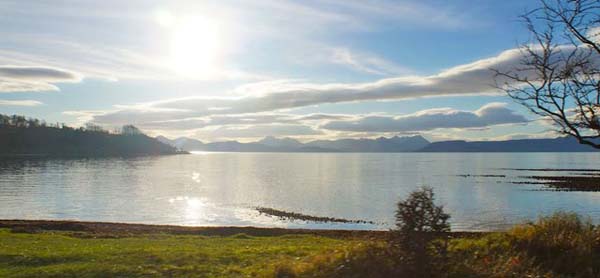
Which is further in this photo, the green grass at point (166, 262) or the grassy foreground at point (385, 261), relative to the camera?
the green grass at point (166, 262)

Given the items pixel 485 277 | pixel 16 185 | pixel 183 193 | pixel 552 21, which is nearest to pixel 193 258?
pixel 485 277

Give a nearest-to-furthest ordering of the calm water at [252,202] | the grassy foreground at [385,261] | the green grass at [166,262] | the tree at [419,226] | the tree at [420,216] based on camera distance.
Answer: the grassy foreground at [385,261]
the tree at [419,226]
the tree at [420,216]
the green grass at [166,262]
the calm water at [252,202]

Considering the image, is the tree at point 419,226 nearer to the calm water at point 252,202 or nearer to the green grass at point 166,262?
the green grass at point 166,262

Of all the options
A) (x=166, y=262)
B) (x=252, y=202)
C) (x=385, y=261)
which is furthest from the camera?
(x=252, y=202)

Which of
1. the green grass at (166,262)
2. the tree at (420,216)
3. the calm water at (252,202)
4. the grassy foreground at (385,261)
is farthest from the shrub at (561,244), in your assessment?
the calm water at (252,202)

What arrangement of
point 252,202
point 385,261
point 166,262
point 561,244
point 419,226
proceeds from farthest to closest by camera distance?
point 252,202
point 166,262
point 561,244
point 419,226
point 385,261

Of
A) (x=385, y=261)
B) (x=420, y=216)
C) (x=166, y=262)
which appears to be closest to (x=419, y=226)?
(x=420, y=216)

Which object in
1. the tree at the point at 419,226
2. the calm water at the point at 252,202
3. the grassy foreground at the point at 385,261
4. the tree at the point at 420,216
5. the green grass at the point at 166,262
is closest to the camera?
the grassy foreground at the point at 385,261

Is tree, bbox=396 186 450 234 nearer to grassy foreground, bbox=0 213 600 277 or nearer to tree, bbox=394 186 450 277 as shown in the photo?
tree, bbox=394 186 450 277

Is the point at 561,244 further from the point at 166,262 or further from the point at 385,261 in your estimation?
the point at 166,262

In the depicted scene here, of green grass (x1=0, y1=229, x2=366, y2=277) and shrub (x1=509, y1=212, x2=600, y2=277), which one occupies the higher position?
shrub (x1=509, y1=212, x2=600, y2=277)

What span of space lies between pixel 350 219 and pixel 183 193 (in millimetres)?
36526

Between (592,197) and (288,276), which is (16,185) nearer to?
(288,276)

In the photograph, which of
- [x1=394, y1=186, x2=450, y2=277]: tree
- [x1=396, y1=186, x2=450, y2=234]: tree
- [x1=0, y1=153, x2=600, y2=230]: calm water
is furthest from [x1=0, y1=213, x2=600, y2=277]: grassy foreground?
[x1=0, y1=153, x2=600, y2=230]: calm water
